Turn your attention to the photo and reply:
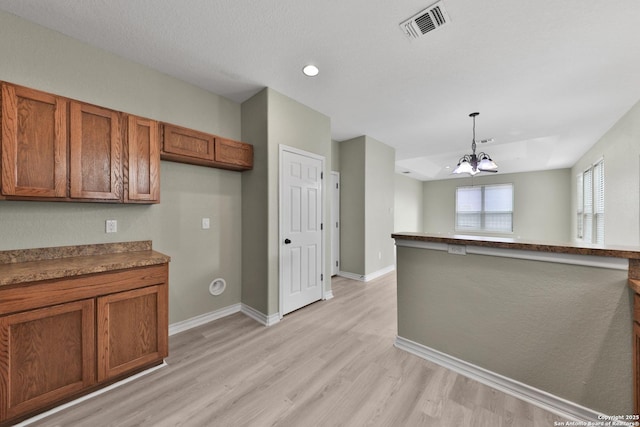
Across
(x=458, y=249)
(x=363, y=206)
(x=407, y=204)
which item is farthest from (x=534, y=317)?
(x=407, y=204)

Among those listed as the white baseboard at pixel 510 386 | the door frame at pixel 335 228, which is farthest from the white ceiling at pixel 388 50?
the white baseboard at pixel 510 386

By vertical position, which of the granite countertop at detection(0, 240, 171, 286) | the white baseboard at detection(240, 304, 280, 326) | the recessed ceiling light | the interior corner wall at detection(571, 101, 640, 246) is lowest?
the white baseboard at detection(240, 304, 280, 326)

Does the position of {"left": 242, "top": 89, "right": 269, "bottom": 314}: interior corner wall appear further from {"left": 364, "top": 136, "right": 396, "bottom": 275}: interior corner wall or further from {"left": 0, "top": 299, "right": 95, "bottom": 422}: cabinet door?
{"left": 364, "top": 136, "right": 396, "bottom": 275}: interior corner wall

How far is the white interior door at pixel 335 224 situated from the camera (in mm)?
4832

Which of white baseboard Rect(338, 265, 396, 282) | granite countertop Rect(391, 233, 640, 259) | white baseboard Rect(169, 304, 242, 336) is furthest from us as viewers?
white baseboard Rect(338, 265, 396, 282)

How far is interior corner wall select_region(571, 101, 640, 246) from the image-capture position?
3064 millimetres

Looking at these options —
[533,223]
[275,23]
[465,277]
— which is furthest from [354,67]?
[533,223]

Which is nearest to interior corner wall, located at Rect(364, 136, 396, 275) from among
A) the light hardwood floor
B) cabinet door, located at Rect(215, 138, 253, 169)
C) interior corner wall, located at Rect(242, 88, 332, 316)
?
interior corner wall, located at Rect(242, 88, 332, 316)

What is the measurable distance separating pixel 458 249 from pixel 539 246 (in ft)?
1.66

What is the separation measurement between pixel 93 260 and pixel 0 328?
0.61 meters

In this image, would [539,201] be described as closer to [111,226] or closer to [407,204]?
[407,204]

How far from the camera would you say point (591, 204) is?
4973 millimetres

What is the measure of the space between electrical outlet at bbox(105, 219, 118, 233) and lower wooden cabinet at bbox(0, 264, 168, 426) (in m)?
0.69

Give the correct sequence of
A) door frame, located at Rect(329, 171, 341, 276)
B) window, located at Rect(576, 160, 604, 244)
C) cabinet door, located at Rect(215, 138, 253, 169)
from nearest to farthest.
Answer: cabinet door, located at Rect(215, 138, 253, 169) < window, located at Rect(576, 160, 604, 244) < door frame, located at Rect(329, 171, 341, 276)
